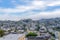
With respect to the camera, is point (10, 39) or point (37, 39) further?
point (37, 39)

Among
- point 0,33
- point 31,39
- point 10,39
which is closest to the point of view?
point 10,39

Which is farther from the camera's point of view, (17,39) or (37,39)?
(37,39)

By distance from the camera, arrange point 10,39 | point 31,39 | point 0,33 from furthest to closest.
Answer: point 0,33, point 31,39, point 10,39

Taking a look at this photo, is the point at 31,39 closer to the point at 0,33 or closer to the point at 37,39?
the point at 37,39

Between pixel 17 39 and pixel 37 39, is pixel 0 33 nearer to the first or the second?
pixel 37 39

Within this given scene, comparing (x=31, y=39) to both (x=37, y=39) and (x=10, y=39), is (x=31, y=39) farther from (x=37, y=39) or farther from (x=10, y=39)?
(x=10, y=39)

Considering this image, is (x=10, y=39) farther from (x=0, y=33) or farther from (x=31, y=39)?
(x=0, y=33)

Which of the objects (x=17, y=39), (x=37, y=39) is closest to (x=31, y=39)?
(x=37, y=39)
